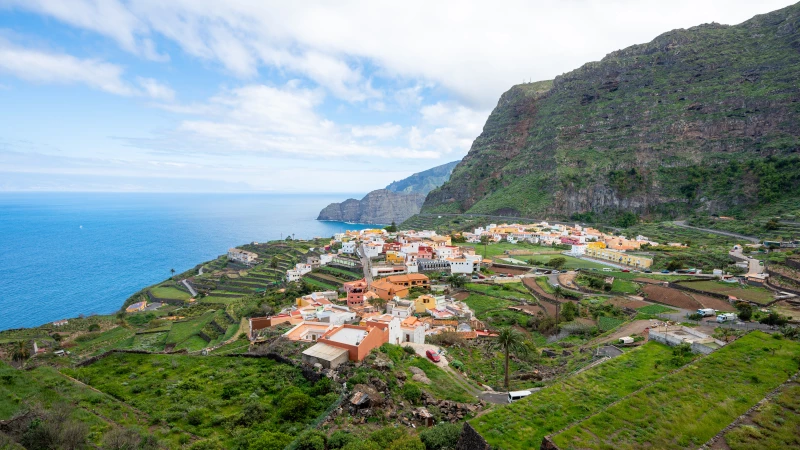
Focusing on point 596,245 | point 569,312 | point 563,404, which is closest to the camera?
point 563,404

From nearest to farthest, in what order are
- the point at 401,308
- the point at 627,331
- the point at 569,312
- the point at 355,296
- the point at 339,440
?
the point at 339,440
the point at 627,331
the point at 569,312
the point at 401,308
the point at 355,296

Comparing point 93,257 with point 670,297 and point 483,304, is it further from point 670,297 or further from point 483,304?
point 670,297

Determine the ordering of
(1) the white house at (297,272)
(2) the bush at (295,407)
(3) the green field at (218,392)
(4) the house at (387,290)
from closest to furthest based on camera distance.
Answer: (3) the green field at (218,392) < (2) the bush at (295,407) < (4) the house at (387,290) < (1) the white house at (297,272)

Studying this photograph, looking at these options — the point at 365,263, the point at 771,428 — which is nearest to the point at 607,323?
the point at 771,428

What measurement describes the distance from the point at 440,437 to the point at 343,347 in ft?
22.9

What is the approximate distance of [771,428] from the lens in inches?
323

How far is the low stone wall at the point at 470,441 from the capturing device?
9.36 meters

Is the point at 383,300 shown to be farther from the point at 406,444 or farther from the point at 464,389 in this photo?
the point at 406,444

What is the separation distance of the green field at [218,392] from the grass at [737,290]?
30.3m

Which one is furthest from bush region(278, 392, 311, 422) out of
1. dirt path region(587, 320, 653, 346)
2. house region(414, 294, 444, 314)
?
house region(414, 294, 444, 314)

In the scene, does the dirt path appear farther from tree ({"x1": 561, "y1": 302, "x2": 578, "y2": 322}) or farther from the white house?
the white house

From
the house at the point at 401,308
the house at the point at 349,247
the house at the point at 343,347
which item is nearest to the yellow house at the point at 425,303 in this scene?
the house at the point at 401,308

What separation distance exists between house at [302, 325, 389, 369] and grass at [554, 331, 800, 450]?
32.6 ft

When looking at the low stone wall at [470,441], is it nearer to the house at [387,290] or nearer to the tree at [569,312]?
the tree at [569,312]
